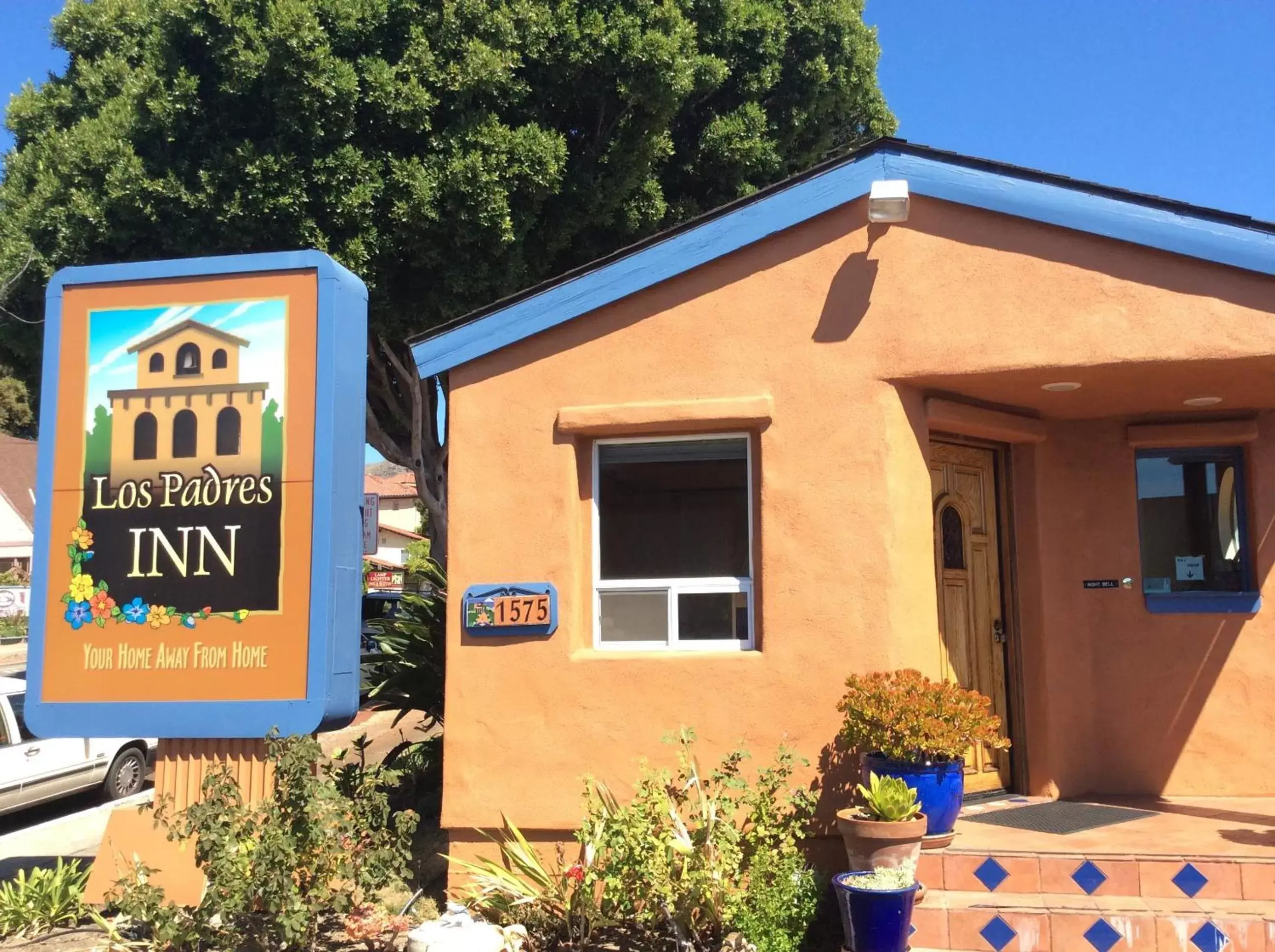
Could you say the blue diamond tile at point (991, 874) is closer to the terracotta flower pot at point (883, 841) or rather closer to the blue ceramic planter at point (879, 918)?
the terracotta flower pot at point (883, 841)

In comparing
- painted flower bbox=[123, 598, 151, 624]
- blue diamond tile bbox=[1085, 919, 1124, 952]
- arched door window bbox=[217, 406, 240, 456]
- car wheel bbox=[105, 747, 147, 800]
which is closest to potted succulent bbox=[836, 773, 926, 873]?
blue diamond tile bbox=[1085, 919, 1124, 952]

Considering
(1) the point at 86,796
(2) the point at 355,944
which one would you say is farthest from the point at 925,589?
(1) the point at 86,796

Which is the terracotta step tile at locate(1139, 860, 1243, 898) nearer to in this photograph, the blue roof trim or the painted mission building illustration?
the blue roof trim

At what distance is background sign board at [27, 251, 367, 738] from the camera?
21.8ft

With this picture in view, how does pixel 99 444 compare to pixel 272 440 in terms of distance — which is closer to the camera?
pixel 272 440

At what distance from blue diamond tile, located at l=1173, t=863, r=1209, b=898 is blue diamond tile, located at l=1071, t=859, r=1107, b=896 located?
0.36m

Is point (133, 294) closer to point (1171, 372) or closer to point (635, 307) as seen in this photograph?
point (635, 307)

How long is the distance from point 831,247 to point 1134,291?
1733 millimetres

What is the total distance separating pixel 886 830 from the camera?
5293 millimetres

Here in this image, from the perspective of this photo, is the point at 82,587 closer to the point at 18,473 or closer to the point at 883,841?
the point at 883,841

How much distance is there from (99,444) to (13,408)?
4107 centimetres

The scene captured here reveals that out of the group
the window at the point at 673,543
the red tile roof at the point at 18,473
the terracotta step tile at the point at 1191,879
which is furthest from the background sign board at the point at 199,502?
the red tile roof at the point at 18,473

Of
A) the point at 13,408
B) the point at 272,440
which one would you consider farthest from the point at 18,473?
the point at 272,440

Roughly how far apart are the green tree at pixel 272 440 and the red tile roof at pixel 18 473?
1583 inches
